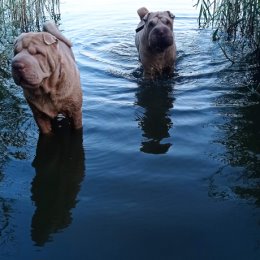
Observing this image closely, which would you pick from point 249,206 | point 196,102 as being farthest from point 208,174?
point 196,102

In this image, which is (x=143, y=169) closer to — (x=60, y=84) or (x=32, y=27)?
(x=60, y=84)

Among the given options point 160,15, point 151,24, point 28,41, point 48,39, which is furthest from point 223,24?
point 28,41

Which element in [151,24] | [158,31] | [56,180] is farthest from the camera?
[151,24]

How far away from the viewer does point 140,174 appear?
3.92 meters

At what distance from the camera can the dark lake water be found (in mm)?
3020

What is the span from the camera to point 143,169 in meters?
4.01

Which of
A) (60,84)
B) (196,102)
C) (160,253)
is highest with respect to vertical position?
(60,84)

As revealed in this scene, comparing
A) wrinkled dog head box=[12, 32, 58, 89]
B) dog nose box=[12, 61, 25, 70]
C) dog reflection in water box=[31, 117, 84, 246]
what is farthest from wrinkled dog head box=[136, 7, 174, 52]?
dog nose box=[12, 61, 25, 70]

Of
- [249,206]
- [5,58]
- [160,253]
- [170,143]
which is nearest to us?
[160,253]

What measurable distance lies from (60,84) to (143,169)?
1192 millimetres

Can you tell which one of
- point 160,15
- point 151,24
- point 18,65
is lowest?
point 18,65

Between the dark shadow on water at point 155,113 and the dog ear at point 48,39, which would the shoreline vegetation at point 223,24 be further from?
the dog ear at point 48,39

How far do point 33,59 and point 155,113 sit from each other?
2052mm

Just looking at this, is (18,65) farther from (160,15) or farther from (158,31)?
(160,15)
